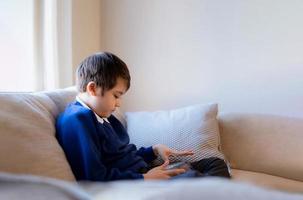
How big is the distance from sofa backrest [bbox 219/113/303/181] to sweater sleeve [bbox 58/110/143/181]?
758 millimetres

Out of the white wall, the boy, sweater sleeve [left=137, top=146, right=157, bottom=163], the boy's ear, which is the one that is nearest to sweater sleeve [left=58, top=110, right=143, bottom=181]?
the boy

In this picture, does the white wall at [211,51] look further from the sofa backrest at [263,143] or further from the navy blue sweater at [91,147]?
the navy blue sweater at [91,147]

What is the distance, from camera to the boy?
3.49 ft

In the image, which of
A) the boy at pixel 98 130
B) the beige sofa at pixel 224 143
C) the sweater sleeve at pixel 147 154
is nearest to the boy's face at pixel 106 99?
the boy at pixel 98 130

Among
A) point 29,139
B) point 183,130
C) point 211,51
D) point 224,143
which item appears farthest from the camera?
point 211,51

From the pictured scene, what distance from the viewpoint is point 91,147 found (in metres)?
1.07

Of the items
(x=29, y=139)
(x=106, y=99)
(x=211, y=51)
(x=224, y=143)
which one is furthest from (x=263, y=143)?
(x=29, y=139)

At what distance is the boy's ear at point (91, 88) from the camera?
1222 mm

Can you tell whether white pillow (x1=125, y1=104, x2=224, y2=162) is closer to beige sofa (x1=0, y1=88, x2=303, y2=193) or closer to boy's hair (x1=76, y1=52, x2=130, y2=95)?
beige sofa (x1=0, y1=88, x2=303, y2=193)

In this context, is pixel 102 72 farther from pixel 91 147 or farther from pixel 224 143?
pixel 224 143

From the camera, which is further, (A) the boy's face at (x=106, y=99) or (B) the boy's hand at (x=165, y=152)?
(B) the boy's hand at (x=165, y=152)

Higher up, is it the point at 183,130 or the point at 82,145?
the point at 82,145

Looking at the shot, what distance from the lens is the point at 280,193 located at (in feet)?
1.25

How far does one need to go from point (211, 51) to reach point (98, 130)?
1060 mm
